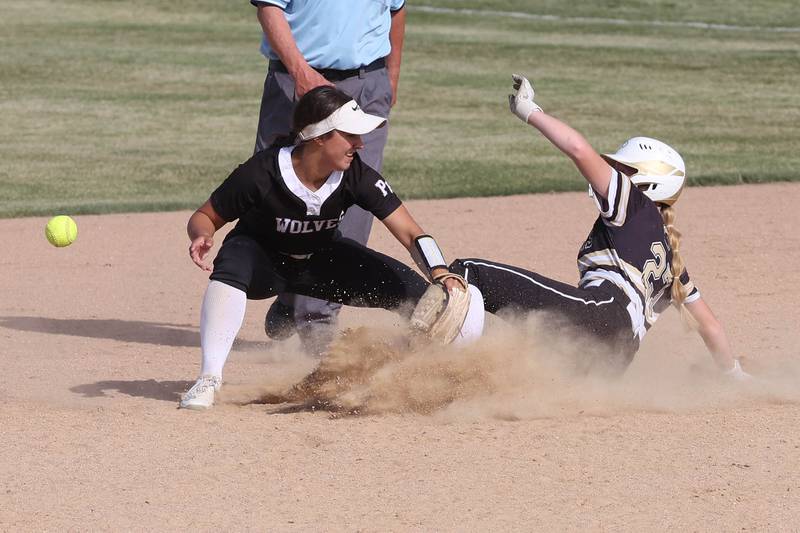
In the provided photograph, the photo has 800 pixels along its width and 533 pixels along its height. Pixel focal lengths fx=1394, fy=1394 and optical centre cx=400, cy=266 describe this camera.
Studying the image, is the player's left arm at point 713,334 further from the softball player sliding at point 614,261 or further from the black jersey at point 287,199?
A: the black jersey at point 287,199

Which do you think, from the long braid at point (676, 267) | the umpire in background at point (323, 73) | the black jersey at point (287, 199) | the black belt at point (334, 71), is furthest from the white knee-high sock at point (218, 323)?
the long braid at point (676, 267)

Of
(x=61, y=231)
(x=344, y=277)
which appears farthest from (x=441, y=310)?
(x=61, y=231)

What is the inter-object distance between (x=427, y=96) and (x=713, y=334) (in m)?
10.5

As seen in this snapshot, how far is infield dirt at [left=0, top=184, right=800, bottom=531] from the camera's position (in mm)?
3975

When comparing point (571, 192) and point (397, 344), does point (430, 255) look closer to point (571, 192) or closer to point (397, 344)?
point (397, 344)

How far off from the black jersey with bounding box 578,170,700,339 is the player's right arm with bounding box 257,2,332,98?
1.34 meters

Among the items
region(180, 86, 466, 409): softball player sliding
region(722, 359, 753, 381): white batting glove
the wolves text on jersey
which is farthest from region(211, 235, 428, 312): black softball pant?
region(722, 359, 753, 381): white batting glove

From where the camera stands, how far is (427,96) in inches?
621

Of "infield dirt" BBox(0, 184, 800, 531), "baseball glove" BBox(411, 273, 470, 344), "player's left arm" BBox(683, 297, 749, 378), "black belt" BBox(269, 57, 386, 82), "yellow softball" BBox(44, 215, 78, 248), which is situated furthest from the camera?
"yellow softball" BBox(44, 215, 78, 248)

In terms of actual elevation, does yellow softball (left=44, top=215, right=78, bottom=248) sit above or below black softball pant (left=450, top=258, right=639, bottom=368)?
below

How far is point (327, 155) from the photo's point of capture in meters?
4.98

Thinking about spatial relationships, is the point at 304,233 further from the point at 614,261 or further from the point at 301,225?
the point at 614,261

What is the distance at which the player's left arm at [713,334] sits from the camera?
5.51m

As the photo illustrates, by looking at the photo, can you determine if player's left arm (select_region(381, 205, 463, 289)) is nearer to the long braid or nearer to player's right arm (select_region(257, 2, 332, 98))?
player's right arm (select_region(257, 2, 332, 98))
